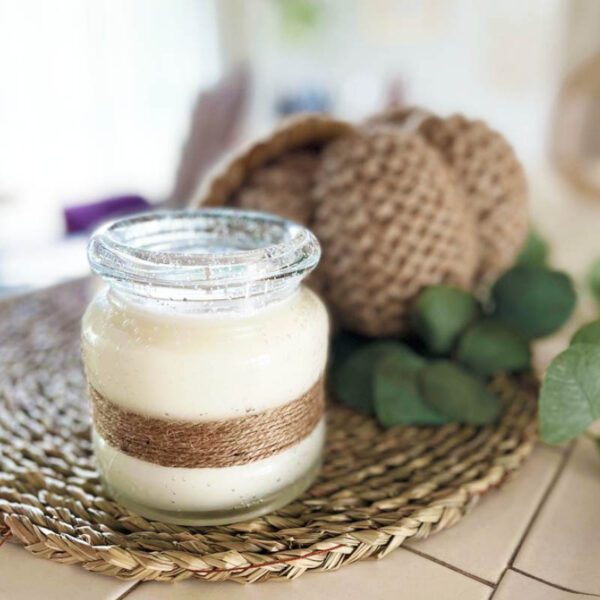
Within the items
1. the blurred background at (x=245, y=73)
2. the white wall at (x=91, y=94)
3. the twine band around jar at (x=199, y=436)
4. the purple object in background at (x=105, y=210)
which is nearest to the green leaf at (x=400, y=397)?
the twine band around jar at (x=199, y=436)

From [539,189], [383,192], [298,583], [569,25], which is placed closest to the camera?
[298,583]

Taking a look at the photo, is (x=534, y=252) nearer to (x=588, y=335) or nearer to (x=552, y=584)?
(x=588, y=335)

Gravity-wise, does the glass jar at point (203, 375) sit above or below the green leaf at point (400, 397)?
above

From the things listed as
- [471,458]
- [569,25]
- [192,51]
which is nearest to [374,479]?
[471,458]

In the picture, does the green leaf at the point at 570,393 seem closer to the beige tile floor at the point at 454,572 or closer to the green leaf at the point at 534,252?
the beige tile floor at the point at 454,572

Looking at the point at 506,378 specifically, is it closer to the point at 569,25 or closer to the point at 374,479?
the point at 374,479

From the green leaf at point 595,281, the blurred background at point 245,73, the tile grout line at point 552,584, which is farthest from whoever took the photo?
the blurred background at point 245,73

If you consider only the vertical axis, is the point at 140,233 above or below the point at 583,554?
above
